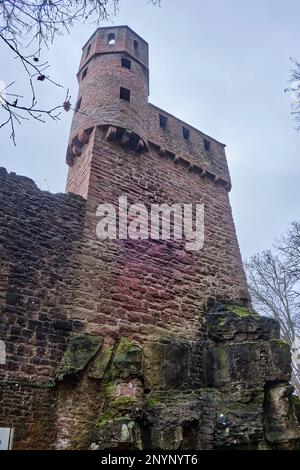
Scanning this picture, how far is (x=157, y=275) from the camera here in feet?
27.2

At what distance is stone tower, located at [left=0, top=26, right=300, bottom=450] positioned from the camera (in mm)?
5688

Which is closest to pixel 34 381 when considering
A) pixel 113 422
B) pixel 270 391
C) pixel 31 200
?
pixel 113 422

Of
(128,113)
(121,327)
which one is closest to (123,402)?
(121,327)

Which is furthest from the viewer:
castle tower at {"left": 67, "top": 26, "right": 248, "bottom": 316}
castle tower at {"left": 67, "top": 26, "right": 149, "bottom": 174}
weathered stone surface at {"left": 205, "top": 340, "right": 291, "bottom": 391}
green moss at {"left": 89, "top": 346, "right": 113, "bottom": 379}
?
castle tower at {"left": 67, "top": 26, "right": 149, "bottom": 174}

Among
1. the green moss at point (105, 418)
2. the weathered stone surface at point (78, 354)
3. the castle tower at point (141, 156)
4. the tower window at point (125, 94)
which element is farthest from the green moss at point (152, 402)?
the tower window at point (125, 94)

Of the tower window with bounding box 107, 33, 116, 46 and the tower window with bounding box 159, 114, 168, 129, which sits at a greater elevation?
the tower window with bounding box 107, 33, 116, 46

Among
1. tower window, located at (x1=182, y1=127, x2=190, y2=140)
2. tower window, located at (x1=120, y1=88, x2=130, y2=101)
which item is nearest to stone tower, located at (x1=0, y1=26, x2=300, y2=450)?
tower window, located at (x1=120, y1=88, x2=130, y2=101)

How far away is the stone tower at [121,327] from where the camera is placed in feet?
18.7

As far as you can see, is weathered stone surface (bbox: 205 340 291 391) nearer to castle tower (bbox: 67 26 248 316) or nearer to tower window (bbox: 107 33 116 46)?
castle tower (bbox: 67 26 248 316)

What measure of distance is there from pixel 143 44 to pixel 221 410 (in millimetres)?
12134

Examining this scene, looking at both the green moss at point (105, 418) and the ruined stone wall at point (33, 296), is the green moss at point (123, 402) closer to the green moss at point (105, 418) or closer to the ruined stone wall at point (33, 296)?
the green moss at point (105, 418)

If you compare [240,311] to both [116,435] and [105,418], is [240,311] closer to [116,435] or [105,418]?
[105,418]

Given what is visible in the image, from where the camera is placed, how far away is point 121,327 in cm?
700
